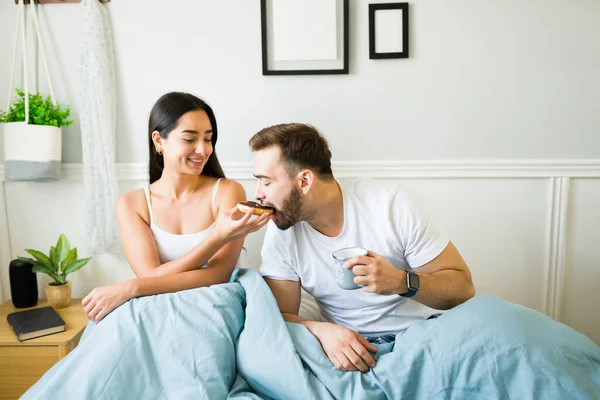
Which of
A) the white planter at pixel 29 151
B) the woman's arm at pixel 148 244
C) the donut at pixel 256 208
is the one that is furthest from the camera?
the white planter at pixel 29 151

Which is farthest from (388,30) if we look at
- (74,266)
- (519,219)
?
(74,266)

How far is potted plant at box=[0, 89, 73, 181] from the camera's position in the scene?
2.02 m

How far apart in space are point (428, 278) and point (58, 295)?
1.57 metres

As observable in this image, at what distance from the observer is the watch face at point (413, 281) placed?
132 centimetres

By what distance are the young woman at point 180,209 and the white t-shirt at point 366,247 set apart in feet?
0.61

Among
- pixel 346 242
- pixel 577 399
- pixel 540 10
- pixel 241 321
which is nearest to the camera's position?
pixel 577 399

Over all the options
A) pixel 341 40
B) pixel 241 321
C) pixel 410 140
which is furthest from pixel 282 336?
pixel 341 40

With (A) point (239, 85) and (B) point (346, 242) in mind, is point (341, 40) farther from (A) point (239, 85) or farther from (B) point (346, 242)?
(B) point (346, 242)

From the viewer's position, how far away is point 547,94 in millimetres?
2076

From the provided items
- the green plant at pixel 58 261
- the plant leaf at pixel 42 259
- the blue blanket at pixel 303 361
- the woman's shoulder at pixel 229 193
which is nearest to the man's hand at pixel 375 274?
the blue blanket at pixel 303 361

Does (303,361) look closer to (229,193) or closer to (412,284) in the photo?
(412,284)

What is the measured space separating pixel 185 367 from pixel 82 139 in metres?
1.33

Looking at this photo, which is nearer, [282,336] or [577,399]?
[577,399]

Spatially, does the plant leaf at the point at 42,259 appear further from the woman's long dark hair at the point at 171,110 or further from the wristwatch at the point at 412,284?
the wristwatch at the point at 412,284
